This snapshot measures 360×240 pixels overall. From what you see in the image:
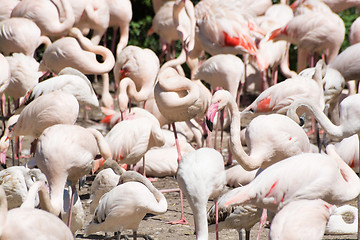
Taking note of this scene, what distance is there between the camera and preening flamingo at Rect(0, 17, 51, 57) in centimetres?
739

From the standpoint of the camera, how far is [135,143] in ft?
19.3

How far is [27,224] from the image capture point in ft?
11.3

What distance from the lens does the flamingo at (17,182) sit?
5.19 m

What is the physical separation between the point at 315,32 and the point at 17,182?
382 centimetres

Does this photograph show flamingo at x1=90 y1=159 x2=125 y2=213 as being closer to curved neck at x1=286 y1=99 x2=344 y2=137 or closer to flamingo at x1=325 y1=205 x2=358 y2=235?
curved neck at x1=286 y1=99 x2=344 y2=137

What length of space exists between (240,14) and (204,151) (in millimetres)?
3703

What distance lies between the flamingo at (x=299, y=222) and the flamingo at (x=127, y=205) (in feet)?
2.99

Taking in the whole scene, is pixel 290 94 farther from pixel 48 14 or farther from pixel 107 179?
pixel 48 14

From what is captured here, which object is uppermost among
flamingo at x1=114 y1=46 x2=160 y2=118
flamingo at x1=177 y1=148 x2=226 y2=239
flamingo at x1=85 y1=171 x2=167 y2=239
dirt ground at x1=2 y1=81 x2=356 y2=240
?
flamingo at x1=177 y1=148 x2=226 y2=239

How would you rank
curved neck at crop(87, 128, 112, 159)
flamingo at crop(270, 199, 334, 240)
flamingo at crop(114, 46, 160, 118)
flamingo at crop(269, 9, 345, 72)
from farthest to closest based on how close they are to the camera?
flamingo at crop(269, 9, 345, 72) → flamingo at crop(114, 46, 160, 118) → curved neck at crop(87, 128, 112, 159) → flamingo at crop(270, 199, 334, 240)

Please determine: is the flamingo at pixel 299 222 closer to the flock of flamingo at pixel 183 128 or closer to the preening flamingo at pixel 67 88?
the flock of flamingo at pixel 183 128

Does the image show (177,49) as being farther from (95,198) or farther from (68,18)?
(95,198)

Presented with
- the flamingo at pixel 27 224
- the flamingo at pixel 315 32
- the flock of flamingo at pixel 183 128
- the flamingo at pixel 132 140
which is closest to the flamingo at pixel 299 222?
the flock of flamingo at pixel 183 128

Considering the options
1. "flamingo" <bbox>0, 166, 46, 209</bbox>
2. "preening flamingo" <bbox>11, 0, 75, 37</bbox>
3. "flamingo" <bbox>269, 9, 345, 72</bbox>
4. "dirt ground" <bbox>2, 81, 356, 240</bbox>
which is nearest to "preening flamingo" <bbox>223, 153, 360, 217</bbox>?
"dirt ground" <bbox>2, 81, 356, 240</bbox>
